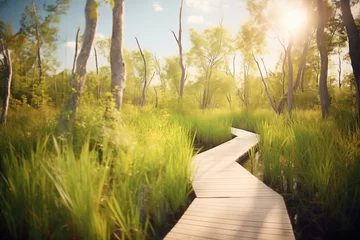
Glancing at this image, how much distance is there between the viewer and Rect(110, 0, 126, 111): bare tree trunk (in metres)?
5.76

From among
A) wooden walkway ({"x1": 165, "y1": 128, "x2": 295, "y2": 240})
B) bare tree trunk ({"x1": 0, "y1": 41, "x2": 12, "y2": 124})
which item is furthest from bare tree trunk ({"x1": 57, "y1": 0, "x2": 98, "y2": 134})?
bare tree trunk ({"x1": 0, "y1": 41, "x2": 12, "y2": 124})

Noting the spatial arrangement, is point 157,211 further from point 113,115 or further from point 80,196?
point 113,115

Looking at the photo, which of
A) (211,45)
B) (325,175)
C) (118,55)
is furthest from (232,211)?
(211,45)

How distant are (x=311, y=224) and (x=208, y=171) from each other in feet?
7.26

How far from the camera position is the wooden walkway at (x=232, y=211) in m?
2.35

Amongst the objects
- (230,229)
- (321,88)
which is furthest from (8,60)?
(321,88)

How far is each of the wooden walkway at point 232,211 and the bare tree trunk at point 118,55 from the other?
3046 millimetres

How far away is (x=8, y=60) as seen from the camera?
10.4 meters

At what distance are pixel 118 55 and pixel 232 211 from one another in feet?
15.9

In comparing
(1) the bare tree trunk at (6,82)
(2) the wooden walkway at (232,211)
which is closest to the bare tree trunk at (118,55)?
(2) the wooden walkway at (232,211)

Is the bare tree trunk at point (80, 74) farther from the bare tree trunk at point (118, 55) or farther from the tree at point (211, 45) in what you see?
the tree at point (211, 45)

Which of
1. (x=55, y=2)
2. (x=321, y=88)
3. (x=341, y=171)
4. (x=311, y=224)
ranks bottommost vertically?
(x=311, y=224)

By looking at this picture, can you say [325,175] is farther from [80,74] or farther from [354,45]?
[80,74]

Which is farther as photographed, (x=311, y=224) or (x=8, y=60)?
(x=8, y=60)
